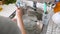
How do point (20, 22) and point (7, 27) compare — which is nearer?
point (7, 27)

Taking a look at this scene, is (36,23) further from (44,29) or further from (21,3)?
(21,3)

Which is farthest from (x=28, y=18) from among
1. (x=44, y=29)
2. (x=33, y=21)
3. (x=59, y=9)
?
(x=59, y=9)

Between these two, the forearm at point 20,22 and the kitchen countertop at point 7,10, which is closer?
the forearm at point 20,22

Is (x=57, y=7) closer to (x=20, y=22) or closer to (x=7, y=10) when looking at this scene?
(x=20, y=22)

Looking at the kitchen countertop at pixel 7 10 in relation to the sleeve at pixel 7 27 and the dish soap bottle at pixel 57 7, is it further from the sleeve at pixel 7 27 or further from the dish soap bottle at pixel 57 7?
the sleeve at pixel 7 27

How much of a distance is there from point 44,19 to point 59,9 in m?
0.17

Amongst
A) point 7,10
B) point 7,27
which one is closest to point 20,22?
point 7,10

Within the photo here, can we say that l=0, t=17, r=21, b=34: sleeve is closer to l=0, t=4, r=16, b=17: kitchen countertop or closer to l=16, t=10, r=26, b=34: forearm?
l=16, t=10, r=26, b=34: forearm

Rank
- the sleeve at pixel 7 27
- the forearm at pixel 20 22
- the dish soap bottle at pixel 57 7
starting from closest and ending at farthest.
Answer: the sleeve at pixel 7 27
the forearm at pixel 20 22
the dish soap bottle at pixel 57 7

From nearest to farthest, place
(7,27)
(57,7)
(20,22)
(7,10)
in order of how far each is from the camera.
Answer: (7,27)
(20,22)
(57,7)
(7,10)

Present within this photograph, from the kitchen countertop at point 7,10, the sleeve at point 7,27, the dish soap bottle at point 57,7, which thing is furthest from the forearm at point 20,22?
the sleeve at point 7,27

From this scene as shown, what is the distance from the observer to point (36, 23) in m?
1.13

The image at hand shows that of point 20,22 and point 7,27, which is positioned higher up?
point 7,27

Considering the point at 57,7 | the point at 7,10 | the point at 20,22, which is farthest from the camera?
the point at 7,10
